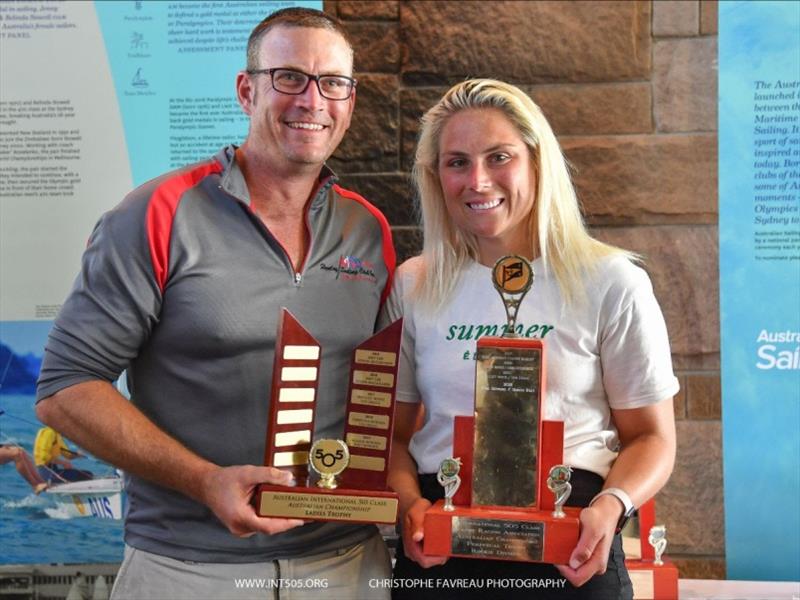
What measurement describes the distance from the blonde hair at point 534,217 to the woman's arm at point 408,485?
10.2 inches

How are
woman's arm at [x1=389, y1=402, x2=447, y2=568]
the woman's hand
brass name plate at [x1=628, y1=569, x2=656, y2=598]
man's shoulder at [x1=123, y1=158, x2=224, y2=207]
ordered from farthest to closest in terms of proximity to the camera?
brass name plate at [x1=628, y1=569, x2=656, y2=598] → man's shoulder at [x1=123, y1=158, x2=224, y2=207] → woman's arm at [x1=389, y1=402, x2=447, y2=568] → the woman's hand

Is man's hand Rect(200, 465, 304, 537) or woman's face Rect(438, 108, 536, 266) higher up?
woman's face Rect(438, 108, 536, 266)

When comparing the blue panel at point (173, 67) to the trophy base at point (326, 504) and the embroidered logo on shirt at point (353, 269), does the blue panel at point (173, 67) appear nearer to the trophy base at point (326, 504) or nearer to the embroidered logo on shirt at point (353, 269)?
the embroidered logo on shirt at point (353, 269)

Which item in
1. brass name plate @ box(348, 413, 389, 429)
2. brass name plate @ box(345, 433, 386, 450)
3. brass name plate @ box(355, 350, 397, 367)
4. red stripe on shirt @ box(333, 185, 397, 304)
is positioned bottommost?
brass name plate @ box(345, 433, 386, 450)

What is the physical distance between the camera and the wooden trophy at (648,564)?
2227mm

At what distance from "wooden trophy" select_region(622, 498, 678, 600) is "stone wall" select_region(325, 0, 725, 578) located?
0.23 metres

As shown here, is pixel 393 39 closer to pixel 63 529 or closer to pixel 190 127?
pixel 190 127

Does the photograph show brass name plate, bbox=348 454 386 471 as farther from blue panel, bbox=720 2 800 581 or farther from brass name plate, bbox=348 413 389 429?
blue panel, bbox=720 2 800 581

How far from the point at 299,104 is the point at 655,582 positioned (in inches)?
54.4

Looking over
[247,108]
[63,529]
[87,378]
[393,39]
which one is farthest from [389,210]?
[63,529]

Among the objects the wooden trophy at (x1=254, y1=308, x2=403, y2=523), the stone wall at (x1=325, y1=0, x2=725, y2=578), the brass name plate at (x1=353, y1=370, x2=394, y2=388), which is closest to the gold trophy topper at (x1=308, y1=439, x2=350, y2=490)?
the wooden trophy at (x1=254, y1=308, x2=403, y2=523)

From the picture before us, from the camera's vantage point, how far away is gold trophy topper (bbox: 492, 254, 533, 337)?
1739 mm

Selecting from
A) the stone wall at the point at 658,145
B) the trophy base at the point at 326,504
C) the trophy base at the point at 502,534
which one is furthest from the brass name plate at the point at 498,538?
the stone wall at the point at 658,145

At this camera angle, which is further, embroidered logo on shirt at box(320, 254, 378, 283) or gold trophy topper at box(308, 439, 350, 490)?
embroidered logo on shirt at box(320, 254, 378, 283)
